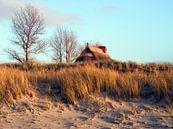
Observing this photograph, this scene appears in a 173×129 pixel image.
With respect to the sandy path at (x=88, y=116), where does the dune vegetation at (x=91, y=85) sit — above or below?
above

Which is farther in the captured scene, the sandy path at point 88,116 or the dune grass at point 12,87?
the dune grass at point 12,87

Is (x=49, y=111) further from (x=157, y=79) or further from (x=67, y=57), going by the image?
(x=67, y=57)

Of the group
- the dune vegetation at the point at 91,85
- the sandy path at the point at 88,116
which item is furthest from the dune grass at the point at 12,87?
the sandy path at the point at 88,116

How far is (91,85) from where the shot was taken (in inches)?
461

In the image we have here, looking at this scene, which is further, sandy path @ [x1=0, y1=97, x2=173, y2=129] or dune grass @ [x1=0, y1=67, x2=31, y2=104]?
dune grass @ [x1=0, y1=67, x2=31, y2=104]

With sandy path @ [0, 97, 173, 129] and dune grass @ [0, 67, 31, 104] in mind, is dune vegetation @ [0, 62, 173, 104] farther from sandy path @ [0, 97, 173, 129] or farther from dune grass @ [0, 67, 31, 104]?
sandy path @ [0, 97, 173, 129]

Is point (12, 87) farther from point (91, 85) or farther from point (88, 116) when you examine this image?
point (88, 116)

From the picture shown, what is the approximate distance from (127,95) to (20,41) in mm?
39531

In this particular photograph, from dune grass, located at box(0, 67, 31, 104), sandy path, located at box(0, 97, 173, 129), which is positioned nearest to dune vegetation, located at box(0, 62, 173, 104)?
dune grass, located at box(0, 67, 31, 104)

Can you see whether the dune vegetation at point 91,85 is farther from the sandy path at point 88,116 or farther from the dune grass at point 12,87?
the sandy path at point 88,116

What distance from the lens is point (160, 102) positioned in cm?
1085

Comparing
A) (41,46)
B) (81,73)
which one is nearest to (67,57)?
(41,46)

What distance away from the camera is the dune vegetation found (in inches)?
440

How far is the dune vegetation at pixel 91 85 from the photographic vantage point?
1118 centimetres
